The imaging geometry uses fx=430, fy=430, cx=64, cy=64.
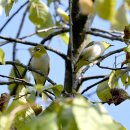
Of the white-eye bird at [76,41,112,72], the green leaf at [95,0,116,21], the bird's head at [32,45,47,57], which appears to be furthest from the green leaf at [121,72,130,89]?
the green leaf at [95,0,116,21]

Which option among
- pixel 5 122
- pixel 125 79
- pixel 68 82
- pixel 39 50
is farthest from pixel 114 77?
pixel 5 122

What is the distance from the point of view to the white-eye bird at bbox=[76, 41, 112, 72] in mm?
1831

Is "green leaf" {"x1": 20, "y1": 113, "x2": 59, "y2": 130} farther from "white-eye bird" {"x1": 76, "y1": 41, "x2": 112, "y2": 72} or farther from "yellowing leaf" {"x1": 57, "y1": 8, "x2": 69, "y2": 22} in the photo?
"yellowing leaf" {"x1": 57, "y1": 8, "x2": 69, "y2": 22}

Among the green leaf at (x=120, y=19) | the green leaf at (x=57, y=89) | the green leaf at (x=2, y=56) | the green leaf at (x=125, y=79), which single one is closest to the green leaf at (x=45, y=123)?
the green leaf at (x=120, y=19)

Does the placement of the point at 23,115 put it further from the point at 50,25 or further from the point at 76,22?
the point at 50,25

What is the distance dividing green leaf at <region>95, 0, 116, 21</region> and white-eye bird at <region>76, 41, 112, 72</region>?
3.47 ft

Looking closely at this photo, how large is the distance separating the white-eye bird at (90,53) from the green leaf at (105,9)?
106cm

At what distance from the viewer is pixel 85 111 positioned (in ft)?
2.57

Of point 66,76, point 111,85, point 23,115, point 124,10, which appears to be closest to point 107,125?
point 124,10

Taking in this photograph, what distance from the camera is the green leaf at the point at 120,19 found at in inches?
28.1

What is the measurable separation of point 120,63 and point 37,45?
1.24ft

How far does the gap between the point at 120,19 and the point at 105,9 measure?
0.18 ft

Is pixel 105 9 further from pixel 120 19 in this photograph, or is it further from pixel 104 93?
pixel 104 93

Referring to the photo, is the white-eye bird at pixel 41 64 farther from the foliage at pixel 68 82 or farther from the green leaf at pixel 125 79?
the green leaf at pixel 125 79
